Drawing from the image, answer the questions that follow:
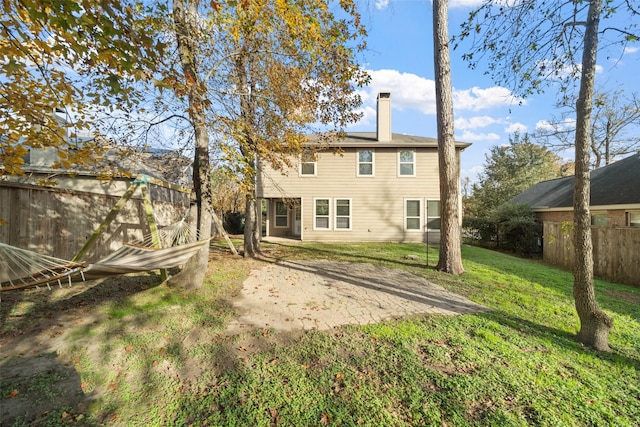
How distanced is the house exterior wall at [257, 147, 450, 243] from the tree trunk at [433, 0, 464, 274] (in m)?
6.46

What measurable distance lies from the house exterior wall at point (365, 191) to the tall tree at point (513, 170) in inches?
463

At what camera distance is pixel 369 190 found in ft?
43.4

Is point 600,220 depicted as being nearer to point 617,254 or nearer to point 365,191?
point 617,254

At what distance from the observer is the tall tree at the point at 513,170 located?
22384 mm

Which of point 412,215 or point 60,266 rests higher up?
point 412,215

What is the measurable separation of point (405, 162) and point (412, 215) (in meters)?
2.63

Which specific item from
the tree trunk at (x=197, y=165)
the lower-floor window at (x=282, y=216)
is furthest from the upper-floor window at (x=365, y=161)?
the tree trunk at (x=197, y=165)

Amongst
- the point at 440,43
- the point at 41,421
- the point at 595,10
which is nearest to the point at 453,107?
the point at 440,43

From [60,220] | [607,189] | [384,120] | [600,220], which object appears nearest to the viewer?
[60,220]

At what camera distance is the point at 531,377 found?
2582mm

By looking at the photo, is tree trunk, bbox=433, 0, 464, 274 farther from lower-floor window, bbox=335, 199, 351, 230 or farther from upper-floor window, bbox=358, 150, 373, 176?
lower-floor window, bbox=335, 199, 351, 230

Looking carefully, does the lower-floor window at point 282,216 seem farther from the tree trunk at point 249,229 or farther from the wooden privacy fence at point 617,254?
the wooden privacy fence at point 617,254

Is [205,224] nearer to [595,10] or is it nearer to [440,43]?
[595,10]

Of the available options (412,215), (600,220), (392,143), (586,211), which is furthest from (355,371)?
(600,220)
